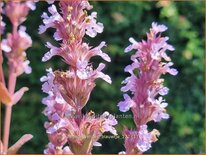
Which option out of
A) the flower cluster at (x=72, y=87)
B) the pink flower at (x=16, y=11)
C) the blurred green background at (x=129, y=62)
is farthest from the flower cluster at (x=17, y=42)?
the blurred green background at (x=129, y=62)

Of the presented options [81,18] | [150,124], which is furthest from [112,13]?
[81,18]

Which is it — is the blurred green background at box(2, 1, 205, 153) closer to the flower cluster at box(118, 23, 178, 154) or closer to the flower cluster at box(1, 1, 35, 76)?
the flower cluster at box(118, 23, 178, 154)

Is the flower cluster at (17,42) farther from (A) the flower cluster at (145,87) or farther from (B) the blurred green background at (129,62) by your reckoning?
(B) the blurred green background at (129,62)

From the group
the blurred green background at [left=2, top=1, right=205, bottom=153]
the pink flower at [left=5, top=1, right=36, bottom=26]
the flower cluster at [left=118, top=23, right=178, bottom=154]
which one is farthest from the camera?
the blurred green background at [left=2, top=1, right=205, bottom=153]

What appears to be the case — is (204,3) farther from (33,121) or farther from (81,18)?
(81,18)

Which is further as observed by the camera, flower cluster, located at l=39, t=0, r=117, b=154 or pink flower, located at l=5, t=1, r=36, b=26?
flower cluster, located at l=39, t=0, r=117, b=154

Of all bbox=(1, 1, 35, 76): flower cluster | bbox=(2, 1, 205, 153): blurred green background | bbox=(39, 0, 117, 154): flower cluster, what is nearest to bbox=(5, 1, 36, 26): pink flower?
bbox=(1, 1, 35, 76): flower cluster

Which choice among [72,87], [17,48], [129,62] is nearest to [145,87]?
[72,87]

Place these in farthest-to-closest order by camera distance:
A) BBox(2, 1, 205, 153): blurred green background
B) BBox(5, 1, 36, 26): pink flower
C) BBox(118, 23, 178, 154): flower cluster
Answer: BBox(2, 1, 205, 153): blurred green background → BBox(118, 23, 178, 154): flower cluster → BBox(5, 1, 36, 26): pink flower
